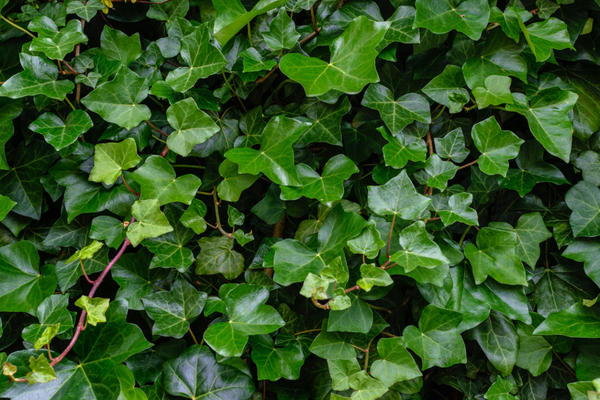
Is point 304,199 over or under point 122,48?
under

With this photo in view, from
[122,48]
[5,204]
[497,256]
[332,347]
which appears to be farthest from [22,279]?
[497,256]

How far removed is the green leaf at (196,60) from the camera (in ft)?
3.24

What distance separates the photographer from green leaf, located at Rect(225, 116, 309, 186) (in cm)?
96

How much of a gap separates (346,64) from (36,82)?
2.18 feet

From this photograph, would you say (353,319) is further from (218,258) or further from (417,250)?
(218,258)

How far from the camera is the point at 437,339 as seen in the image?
1014 mm

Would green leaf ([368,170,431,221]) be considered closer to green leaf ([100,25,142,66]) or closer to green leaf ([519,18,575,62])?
green leaf ([519,18,575,62])

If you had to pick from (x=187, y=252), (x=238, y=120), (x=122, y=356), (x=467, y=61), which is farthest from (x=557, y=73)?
(x=122, y=356)

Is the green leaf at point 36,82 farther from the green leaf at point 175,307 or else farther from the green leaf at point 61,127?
the green leaf at point 175,307

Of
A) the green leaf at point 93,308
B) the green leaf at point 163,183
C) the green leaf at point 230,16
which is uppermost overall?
the green leaf at point 230,16

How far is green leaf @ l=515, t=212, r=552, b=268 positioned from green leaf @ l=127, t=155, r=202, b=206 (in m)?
0.73

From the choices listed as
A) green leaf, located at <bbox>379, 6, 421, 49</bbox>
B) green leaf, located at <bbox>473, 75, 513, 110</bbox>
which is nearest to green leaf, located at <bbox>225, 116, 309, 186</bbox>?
green leaf, located at <bbox>379, 6, 421, 49</bbox>

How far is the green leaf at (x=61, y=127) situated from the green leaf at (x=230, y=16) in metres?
0.34

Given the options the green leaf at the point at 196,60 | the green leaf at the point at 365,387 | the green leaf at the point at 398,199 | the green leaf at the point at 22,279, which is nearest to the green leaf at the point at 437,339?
the green leaf at the point at 365,387
